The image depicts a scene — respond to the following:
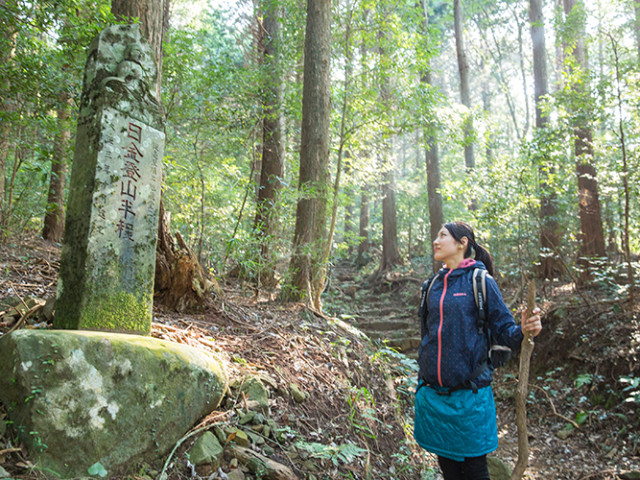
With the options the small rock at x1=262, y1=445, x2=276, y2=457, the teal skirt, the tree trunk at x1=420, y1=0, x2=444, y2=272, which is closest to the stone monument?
the small rock at x1=262, y1=445, x2=276, y2=457

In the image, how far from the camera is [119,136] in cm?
333

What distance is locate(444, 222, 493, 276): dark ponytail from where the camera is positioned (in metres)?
2.84

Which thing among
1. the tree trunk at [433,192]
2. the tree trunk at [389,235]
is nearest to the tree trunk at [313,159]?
the tree trunk at [433,192]

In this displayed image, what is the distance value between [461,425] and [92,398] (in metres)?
2.14

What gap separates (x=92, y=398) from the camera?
2.53m

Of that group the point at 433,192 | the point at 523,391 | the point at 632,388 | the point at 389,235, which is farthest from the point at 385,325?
the point at 523,391

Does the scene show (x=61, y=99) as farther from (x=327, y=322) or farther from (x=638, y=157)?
(x=638, y=157)

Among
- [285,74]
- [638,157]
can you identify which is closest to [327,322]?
[638,157]

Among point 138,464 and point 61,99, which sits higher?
point 61,99

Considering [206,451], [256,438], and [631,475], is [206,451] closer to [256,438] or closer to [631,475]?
[256,438]

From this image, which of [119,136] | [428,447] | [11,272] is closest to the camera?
[428,447]

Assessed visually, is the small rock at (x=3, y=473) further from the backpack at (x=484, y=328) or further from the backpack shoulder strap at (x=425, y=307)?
the backpack at (x=484, y=328)

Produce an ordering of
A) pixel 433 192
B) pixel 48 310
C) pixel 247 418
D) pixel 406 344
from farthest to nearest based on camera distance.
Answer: pixel 433 192
pixel 406 344
pixel 48 310
pixel 247 418

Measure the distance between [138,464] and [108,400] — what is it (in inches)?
16.7
